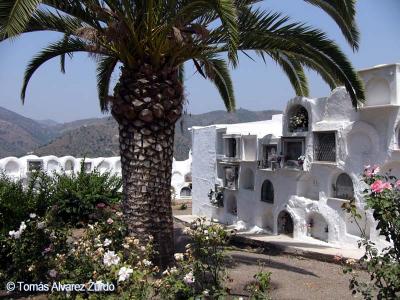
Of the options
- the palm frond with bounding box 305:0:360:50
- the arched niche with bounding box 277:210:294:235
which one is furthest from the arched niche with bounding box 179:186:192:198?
the palm frond with bounding box 305:0:360:50

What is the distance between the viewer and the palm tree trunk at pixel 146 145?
248 inches

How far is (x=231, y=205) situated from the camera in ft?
57.4

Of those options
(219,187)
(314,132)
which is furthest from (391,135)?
(219,187)

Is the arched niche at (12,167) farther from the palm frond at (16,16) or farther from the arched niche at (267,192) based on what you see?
the palm frond at (16,16)

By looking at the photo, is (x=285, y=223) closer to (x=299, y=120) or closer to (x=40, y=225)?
(x=299, y=120)

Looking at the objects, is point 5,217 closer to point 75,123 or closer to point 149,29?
point 149,29

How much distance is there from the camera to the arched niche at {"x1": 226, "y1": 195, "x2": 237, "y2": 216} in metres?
17.2

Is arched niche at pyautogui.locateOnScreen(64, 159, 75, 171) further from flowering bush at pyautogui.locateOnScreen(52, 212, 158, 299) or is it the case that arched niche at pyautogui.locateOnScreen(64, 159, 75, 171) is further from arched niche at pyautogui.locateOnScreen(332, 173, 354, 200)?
flowering bush at pyautogui.locateOnScreen(52, 212, 158, 299)

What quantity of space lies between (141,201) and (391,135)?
6.92 metres

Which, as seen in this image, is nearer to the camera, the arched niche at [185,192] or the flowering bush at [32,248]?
the flowering bush at [32,248]

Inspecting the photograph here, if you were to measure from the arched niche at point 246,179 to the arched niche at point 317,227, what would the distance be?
12.0 feet

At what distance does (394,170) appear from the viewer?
10.5m

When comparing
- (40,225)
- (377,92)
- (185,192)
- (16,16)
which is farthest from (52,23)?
(185,192)

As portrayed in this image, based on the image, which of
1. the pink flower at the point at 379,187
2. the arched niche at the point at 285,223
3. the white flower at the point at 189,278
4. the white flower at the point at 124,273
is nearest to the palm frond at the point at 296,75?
the arched niche at the point at 285,223
